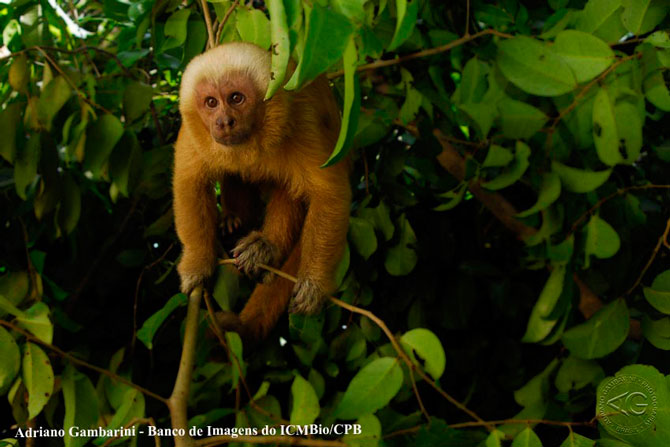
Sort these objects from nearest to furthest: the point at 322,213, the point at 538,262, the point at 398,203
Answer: the point at 322,213, the point at 398,203, the point at 538,262

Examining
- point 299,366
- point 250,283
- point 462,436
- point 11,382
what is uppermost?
point 11,382

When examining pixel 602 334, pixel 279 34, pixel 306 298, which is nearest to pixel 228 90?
pixel 306 298

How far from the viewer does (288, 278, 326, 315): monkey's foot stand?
1.48 meters

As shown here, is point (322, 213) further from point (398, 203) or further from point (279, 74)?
point (279, 74)

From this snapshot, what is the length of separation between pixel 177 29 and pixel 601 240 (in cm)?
119

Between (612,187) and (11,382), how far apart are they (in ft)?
5.67

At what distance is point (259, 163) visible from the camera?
1.48 m

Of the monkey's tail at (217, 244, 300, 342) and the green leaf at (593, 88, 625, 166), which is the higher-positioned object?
the green leaf at (593, 88, 625, 166)

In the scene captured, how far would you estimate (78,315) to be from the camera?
2191mm

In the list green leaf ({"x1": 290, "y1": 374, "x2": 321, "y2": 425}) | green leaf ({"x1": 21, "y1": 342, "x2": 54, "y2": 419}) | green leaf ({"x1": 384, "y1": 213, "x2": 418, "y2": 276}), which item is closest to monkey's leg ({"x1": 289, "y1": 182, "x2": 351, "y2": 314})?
green leaf ({"x1": 290, "y1": 374, "x2": 321, "y2": 425})

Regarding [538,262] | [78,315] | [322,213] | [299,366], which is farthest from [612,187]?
[78,315]

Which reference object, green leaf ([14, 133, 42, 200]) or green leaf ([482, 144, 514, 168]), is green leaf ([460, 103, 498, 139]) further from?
green leaf ([14, 133, 42, 200])

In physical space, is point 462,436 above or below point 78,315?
above

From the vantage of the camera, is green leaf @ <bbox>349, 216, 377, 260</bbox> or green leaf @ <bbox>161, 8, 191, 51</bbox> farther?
green leaf @ <bbox>349, 216, 377, 260</bbox>
